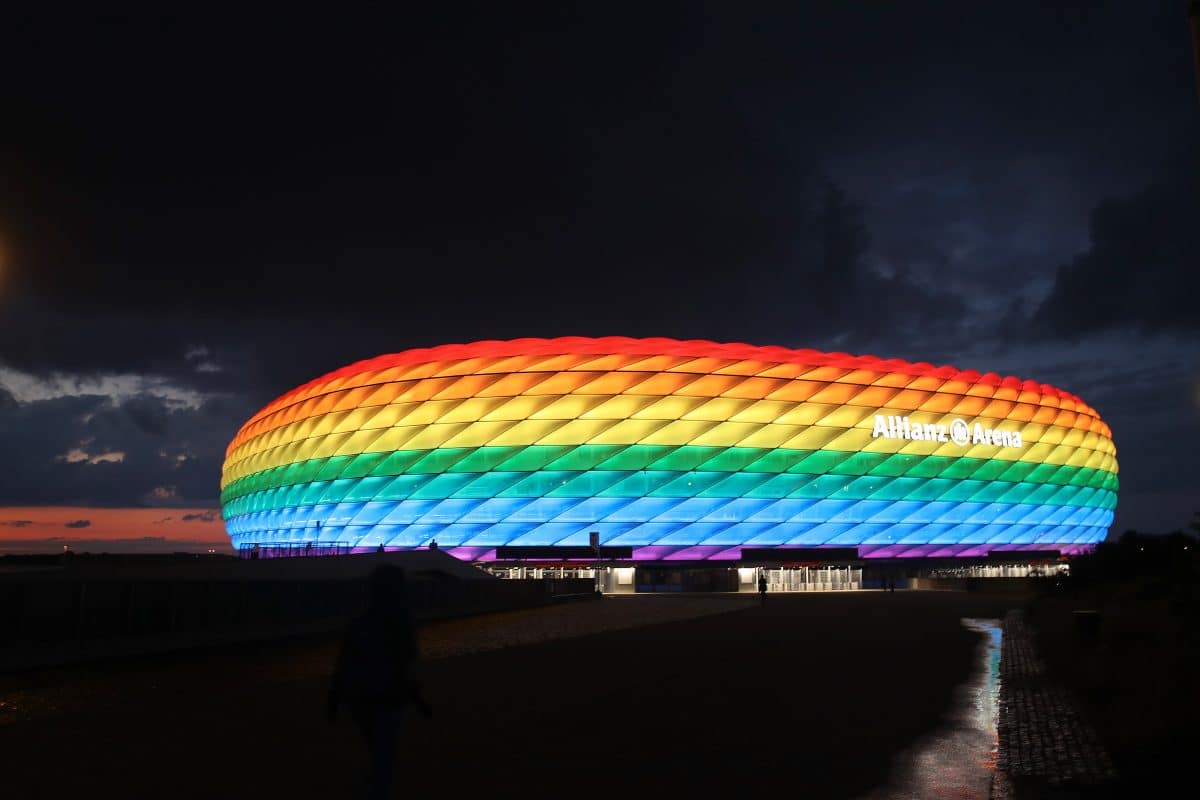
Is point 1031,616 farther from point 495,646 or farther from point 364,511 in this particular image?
Answer: point 364,511

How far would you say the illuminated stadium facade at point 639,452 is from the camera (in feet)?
165

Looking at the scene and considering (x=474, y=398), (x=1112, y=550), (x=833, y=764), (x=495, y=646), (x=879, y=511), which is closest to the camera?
(x=833, y=764)

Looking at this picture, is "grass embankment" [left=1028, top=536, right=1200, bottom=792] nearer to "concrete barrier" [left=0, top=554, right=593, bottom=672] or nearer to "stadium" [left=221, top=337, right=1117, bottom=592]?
"concrete barrier" [left=0, top=554, right=593, bottom=672]

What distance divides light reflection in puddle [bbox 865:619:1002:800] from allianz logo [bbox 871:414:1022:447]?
44590mm

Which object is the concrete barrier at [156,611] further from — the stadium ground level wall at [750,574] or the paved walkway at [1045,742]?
the stadium ground level wall at [750,574]

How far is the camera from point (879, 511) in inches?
2167

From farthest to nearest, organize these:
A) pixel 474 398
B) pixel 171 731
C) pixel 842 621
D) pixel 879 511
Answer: pixel 879 511 < pixel 474 398 < pixel 842 621 < pixel 171 731

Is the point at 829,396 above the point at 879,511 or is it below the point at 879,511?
above

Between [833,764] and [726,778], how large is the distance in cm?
98

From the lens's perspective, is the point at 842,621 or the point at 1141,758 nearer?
the point at 1141,758

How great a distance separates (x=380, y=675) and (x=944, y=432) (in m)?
55.4

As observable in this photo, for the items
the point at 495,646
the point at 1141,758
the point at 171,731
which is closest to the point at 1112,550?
the point at 495,646

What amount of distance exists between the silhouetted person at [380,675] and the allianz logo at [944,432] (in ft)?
168

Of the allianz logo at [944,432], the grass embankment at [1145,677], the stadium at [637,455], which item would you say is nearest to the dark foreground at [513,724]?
the grass embankment at [1145,677]
